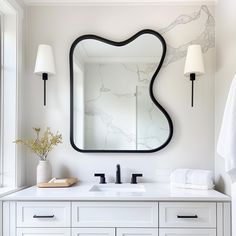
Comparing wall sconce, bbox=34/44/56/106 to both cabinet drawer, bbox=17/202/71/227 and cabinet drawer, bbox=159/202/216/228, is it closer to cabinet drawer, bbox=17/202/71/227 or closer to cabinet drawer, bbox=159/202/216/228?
cabinet drawer, bbox=17/202/71/227

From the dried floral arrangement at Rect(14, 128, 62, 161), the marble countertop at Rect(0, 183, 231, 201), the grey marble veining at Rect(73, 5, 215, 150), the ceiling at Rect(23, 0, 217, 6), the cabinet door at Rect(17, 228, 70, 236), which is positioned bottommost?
the cabinet door at Rect(17, 228, 70, 236)

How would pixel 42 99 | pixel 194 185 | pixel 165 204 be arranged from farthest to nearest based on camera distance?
pixel 42 99 < pixel 194 185 < pixel 165 204

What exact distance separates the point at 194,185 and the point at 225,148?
1.81 ft

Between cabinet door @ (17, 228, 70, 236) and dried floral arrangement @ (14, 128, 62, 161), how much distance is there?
2.05ft

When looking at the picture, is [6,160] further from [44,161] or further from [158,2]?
[158,2]

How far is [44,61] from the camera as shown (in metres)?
2.37

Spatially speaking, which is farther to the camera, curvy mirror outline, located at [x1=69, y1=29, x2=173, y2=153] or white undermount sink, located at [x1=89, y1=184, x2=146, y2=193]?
curvy mirror outline, located at [x1=69, y1=29, x2=173, y2=153]

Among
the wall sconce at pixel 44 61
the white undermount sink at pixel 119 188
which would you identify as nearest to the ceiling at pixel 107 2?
the wall sconce at pixel 44 61

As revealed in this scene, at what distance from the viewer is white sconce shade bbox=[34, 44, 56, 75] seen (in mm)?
2358

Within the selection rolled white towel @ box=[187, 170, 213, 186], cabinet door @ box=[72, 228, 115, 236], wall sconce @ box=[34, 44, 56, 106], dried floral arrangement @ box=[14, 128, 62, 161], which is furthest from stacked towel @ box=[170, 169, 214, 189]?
wall sconce @ box=[34, 44, 56, 106]

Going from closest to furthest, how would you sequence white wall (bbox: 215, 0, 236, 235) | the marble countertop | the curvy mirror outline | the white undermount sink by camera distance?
the marble countertop → white wall (bbox: 215, 0, 236, 235) → the white undermount sink → the curvy mirror outline

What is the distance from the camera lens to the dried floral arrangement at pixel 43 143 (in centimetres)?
238

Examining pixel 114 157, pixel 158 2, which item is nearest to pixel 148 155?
pixel 114 157

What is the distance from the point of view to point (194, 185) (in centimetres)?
218
